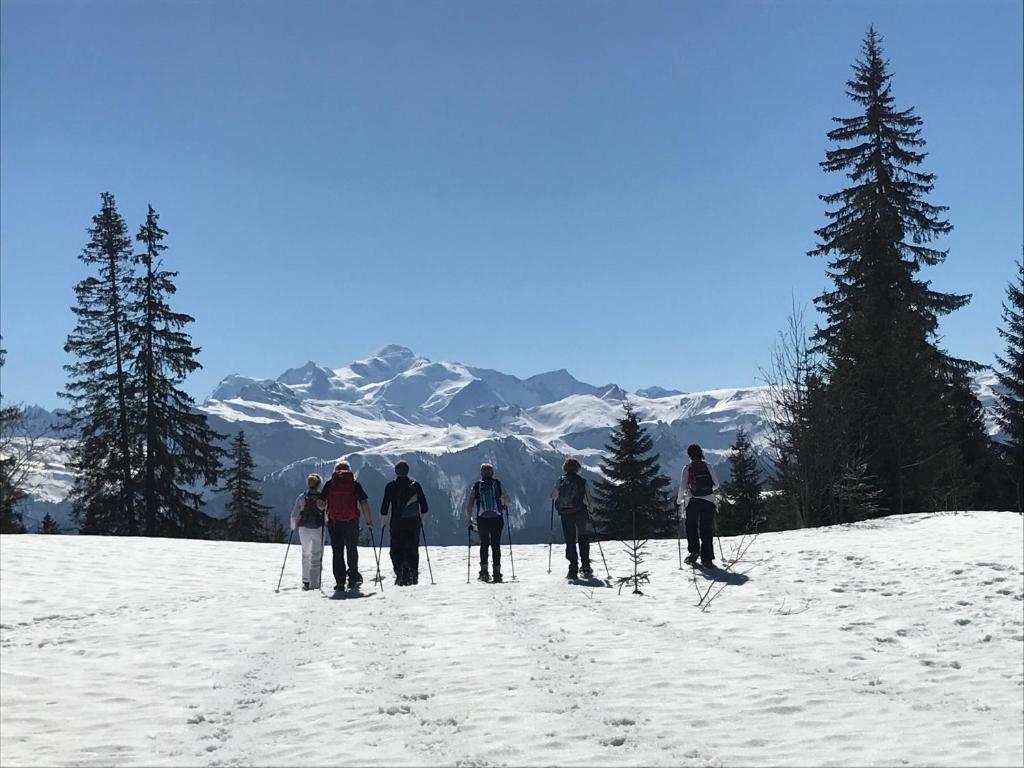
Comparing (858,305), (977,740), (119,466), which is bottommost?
(977,740)

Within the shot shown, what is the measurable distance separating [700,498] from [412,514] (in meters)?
5.41

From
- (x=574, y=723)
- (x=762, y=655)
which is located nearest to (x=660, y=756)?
(x=574, y=723)

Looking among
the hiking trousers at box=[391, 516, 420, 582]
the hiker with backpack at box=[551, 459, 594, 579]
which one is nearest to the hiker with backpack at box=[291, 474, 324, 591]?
the hiking trousers at box=[391, 516, 420, 582]

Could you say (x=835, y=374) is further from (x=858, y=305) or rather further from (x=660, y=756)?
(x=660, y=756)

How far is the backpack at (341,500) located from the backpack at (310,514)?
44cm

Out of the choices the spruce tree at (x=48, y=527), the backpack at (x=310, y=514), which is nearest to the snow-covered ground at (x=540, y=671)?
the backpack at (x=310, y=514)

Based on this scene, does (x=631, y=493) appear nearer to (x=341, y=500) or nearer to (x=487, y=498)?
(x=487, y=498)

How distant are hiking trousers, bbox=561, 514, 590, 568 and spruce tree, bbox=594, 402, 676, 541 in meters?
20.8

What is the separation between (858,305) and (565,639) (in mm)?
24506

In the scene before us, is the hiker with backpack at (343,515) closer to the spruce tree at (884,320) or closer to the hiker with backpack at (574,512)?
the hiker with backpack at (574,512)

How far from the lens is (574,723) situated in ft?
21.0

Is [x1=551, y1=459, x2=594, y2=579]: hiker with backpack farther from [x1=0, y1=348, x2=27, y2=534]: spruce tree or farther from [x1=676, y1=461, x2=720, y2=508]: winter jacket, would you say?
[x1=0, y1=348, x2=27, y2=534]: spruce tree

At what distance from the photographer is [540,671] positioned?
790 centimetres

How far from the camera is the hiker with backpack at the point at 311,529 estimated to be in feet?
47.2
